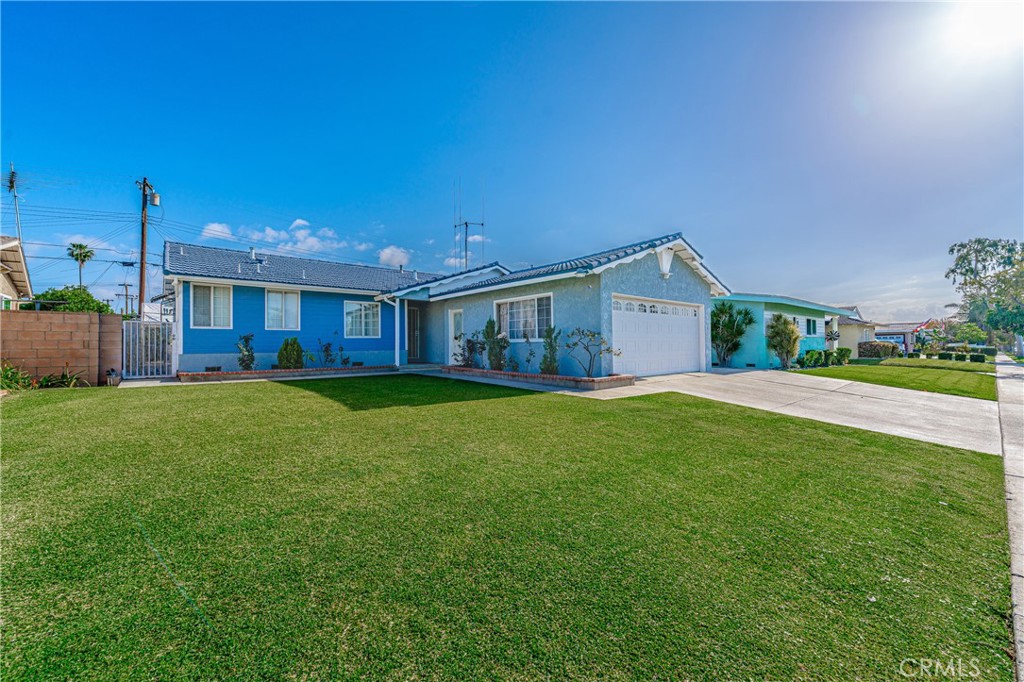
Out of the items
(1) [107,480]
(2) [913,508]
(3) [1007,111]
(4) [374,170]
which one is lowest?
(2) [913,508]

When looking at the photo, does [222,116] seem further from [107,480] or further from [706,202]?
[706,202]

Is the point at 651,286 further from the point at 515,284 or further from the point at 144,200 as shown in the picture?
the point at 144,200

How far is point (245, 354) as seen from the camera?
12711mm

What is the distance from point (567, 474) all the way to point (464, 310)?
37.1 feet

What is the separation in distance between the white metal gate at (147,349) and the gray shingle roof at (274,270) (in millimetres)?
1870

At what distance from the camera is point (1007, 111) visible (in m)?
11.2

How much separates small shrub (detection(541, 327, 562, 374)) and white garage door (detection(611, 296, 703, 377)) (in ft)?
5.16

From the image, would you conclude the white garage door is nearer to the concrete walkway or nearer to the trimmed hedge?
the concrete walkway

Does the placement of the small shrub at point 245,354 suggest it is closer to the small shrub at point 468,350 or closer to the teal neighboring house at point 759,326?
the small shrub at point 468,350

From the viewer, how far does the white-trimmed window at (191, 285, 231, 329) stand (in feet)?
40.7

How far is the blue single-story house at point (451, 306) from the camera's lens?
11172 mm

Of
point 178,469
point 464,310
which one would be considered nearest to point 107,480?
point 178,469

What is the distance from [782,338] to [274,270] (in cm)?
2027

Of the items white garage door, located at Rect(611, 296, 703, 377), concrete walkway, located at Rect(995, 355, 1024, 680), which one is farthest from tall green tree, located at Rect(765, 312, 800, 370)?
concrete walkway, located at Rect(995, 355, 1024, 680)
